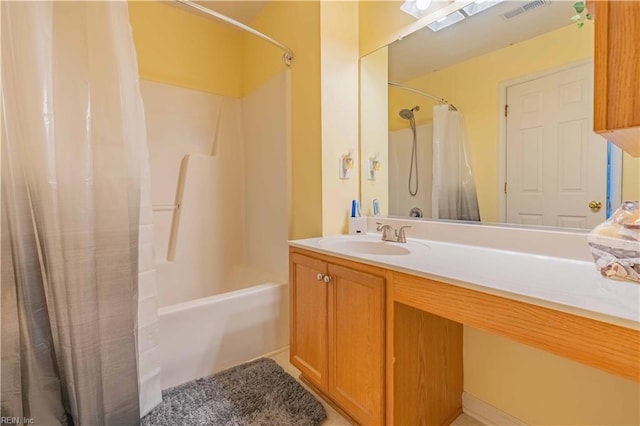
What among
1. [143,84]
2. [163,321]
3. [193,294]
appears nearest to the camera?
[163,321]

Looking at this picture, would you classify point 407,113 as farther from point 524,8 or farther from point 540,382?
point 540,382

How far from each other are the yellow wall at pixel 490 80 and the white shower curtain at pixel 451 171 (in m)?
0.04

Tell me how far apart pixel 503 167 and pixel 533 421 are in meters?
1.02

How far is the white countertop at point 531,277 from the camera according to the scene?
0.61m

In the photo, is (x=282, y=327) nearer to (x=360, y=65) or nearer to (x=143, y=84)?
(x=360, y=65)

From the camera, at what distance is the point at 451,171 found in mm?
1522

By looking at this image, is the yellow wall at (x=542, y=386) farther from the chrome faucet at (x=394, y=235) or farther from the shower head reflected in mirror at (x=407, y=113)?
the shower head reflected in mirror at (x=407, y=113)

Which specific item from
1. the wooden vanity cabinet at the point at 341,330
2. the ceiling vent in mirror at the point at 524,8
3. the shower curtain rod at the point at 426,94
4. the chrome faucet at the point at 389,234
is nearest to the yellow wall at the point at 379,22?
the shower curtain rod at the point at 426,94

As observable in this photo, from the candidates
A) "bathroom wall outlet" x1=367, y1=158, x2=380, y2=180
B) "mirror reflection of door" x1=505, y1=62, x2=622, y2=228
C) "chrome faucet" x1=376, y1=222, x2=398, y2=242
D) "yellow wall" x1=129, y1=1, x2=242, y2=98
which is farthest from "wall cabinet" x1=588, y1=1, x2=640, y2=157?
"yellow wall" x1=129, y1=1, x2=242, y2=98

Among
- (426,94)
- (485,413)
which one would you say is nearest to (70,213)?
(426,94)

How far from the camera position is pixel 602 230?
0.79 m

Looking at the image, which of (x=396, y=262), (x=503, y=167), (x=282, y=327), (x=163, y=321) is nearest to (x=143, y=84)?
(x=163, y=321)

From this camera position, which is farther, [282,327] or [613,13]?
[282,327]

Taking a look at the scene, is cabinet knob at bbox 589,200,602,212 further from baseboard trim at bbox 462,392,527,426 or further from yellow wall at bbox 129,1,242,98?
yellow wall at bbox 129,1,242,98
